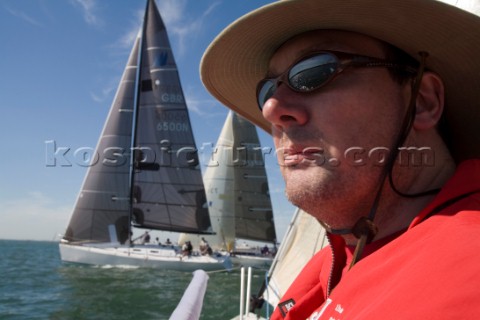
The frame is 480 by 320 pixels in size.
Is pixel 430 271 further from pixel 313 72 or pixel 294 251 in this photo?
pixel 294 251

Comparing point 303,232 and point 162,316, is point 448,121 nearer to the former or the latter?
point 303,232

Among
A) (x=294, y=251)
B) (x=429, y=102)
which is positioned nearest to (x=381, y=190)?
(x=429, y=102)

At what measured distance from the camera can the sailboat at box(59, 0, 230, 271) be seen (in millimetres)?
20766

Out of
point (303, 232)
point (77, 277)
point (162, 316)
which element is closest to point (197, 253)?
point (77, 277)

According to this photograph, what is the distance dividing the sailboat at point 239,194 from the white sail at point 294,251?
22840mm

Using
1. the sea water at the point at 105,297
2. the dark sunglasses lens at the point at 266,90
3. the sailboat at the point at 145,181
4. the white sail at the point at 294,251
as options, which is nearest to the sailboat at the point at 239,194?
the sailboat at the point at 145,181

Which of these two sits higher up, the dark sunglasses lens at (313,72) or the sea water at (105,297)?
the dark sunglasses lens at (313,72)

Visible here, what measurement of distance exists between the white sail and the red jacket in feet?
11.2

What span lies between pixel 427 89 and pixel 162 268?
21.4 m

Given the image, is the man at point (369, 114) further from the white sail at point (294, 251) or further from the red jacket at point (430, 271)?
the white sail at point (294, 251)

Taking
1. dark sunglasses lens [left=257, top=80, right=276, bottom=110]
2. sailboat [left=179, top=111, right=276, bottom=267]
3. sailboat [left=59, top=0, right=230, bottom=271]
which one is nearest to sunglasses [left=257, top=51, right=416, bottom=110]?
dark sunglasses lens [left=257, top=80, right=276, bottom=110]

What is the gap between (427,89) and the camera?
3.37 feet

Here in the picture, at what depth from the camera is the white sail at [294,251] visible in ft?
14.4

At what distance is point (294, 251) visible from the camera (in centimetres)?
478
